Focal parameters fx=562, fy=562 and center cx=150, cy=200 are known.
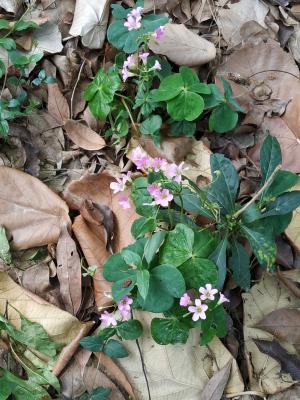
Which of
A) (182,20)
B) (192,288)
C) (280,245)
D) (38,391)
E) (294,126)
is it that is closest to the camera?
(192,288)

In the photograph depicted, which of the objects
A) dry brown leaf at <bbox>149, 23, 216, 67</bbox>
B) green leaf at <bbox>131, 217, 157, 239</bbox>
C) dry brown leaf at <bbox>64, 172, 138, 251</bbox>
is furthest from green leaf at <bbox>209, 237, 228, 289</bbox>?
dry brown leaf at <bbox>149, 23, 216, 67</bbox>

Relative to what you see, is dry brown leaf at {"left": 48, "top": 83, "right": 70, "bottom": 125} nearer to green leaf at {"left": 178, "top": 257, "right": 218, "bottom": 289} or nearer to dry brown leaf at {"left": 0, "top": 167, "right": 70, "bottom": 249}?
dry brown leaf at {"left": 0, "top": 167, "right": 70, "bottom": 249}

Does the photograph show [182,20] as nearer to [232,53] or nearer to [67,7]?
Answer: [232,53]

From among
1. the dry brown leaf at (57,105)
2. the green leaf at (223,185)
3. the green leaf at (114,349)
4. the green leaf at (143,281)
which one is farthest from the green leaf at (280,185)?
the dry brown leaf at (57,105)

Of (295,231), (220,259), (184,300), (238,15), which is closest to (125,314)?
(184,300)

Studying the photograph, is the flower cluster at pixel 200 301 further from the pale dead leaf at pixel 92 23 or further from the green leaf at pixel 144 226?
the pale dead leaf at pixel 92 23

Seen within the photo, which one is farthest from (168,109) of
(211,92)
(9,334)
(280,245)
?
(9,334)

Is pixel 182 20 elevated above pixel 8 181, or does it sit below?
above
